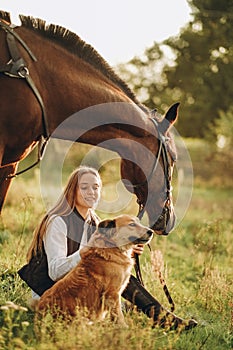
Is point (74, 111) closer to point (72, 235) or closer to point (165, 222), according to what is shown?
point (72, 235)

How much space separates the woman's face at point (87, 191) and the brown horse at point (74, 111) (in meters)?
0.31

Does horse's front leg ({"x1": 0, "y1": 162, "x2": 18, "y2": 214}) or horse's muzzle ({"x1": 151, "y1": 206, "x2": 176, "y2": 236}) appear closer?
horse's front leg ({"x1": 0, "y1": 162, "x2": 18, "y2": 214})

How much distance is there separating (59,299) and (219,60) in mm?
24739

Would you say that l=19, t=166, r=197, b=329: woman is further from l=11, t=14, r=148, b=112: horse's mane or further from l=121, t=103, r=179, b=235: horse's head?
l=11, t=14, r=148, b=112: horse's mane

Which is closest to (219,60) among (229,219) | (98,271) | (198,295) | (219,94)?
(219,94)

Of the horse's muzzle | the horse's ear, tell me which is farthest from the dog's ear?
the horse's ear

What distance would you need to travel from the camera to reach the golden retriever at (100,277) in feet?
14.1

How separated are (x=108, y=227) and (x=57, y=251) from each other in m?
0.47

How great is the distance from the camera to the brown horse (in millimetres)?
4418

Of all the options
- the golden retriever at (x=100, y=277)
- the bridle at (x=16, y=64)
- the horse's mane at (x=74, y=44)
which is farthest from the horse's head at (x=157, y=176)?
the bridle at (x=16, y=64)

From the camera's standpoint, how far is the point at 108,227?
4.44 metres

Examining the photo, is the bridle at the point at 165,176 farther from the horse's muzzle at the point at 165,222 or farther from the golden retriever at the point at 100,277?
the golden retriever at the point at 100,277

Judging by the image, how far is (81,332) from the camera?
3.74m

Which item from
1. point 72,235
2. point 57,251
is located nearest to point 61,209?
point 72,235
